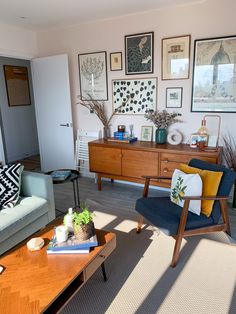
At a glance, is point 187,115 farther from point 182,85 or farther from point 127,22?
point 127,22

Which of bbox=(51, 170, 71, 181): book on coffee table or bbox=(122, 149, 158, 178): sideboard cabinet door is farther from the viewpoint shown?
bbox=(122, 149, 158, 178): sideboard cabinet door

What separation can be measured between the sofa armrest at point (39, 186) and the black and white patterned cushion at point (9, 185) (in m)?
0.12

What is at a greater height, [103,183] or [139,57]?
[139,57]

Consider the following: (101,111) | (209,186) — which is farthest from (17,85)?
(209,186)

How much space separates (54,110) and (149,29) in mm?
1958

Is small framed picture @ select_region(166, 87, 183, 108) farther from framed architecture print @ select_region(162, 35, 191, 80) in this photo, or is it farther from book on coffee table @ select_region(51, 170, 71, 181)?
book on coffee table @ select_region(51, 170, 71, 181)

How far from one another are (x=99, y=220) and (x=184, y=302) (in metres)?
1.32

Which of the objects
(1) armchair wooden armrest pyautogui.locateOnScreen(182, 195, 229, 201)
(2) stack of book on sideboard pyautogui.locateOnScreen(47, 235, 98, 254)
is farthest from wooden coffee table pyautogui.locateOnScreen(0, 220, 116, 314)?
(1) armchair wooden armrest pyautogui.locateOnScreen(182, 195, 229, 201)

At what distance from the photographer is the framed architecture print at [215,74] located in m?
2.91

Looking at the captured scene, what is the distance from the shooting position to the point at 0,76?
196 inches

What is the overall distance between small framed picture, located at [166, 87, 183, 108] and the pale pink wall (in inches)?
2.0

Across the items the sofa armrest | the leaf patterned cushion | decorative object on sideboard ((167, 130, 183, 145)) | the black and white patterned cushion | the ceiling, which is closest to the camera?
the leaf patterned cushion

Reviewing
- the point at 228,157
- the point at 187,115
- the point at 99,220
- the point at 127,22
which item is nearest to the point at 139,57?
the point at 127,22

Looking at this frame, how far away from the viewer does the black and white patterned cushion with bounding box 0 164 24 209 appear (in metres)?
2.29
